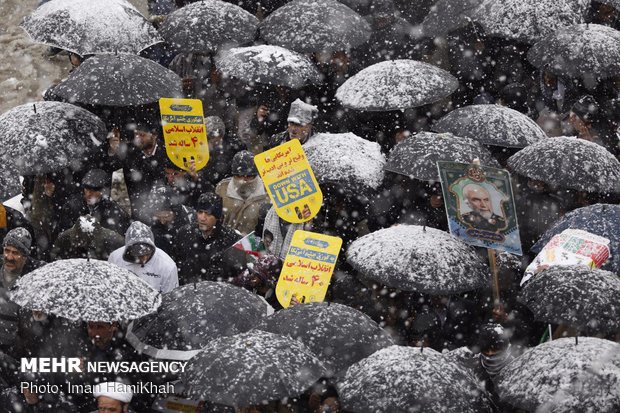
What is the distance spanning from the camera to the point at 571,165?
1034 centimetres

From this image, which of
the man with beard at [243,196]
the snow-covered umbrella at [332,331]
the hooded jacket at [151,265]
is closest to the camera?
the snow-covered umbrella at [332,331]

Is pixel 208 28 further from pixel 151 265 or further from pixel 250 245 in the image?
pixel 151 265

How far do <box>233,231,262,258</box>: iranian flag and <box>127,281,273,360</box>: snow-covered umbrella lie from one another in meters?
1.36

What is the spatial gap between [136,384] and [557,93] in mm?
5310

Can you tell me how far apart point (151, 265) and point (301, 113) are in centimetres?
224

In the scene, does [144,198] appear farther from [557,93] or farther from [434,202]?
[557,93]

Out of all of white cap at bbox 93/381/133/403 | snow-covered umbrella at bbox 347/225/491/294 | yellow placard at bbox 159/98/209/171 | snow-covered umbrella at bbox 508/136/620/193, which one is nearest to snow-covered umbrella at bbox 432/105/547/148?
snow-covered umbrella at bbox 508/136/620/193

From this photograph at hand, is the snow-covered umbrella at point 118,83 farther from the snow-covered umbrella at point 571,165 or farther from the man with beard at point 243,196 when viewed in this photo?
the snow-covered umbrella at point 571,165

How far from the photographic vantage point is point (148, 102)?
38.6 feet

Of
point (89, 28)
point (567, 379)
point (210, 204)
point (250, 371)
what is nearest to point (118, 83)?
point (89, 28)

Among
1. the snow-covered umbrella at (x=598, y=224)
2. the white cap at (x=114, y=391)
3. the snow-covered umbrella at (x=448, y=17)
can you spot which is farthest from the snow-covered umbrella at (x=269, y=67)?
the white cap at (x=114, y=391)

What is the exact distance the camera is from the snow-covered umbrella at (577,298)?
8586mm

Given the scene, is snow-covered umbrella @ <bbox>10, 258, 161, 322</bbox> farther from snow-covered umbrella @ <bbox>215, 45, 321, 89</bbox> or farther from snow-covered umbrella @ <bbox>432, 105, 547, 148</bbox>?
snow-covered umbrella @ <bbox>215, 45, 321, 89</bbox>

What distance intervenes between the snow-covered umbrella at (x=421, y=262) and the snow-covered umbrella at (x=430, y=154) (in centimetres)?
103
